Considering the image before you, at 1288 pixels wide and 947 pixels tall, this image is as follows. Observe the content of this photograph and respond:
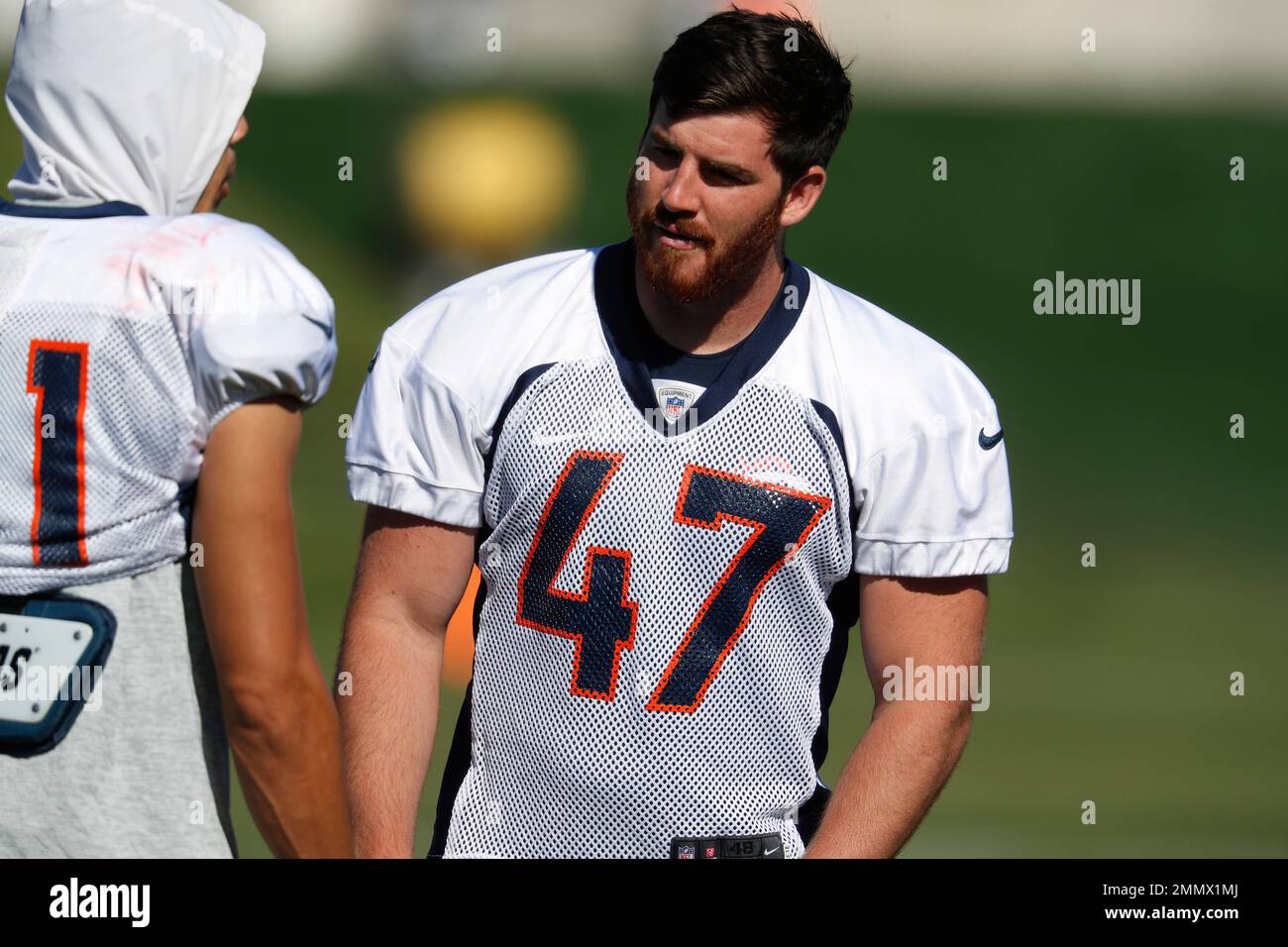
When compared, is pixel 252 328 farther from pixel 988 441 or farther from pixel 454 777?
pixel 988 441

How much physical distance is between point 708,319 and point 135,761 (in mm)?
1310

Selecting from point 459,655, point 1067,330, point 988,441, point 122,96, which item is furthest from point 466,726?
point 1067,330

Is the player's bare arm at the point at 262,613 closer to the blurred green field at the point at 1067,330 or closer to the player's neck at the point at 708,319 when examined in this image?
the player's neck at the point at 708,319

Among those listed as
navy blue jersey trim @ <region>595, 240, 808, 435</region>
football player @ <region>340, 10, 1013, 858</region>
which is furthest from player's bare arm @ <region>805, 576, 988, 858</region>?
navy blue jersey trim @ <region>595, 240, 808, 435</region>

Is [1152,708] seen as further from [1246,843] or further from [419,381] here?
[419,381]

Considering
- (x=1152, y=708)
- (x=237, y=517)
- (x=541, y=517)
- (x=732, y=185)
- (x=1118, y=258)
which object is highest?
(x=732, y=185)

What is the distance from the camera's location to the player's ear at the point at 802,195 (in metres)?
3.12

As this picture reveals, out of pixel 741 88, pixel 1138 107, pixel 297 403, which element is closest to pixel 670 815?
pixel 297 403

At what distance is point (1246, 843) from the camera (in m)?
6.83

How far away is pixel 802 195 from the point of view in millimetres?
3172

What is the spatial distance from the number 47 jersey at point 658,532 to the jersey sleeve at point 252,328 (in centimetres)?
71

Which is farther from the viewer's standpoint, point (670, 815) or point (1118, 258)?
point (1118, 258)

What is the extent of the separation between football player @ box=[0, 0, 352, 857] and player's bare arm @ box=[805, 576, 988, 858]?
1.07 metres

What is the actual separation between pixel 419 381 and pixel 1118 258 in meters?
13.6
